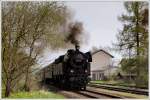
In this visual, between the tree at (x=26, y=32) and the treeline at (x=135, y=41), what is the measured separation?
5.19 feet

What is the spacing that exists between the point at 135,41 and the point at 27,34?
2.82 m

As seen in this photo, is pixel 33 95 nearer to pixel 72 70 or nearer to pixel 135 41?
pixel 135 41

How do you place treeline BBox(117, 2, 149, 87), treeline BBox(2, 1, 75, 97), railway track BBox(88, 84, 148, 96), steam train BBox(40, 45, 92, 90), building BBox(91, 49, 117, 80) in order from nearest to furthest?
treeline BBox(117, 2, 149, 87), railway track BBox(88, 84, 148, 96), building BBox(91, 49, 117, 80), treeline BBox(2, 1, 75, 97), steam train BBox(40, 45, 92, 90)

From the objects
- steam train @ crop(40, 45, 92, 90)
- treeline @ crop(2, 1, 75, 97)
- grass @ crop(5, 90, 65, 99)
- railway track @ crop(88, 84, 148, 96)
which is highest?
treeline @ crop(2, 1, 75, 97)

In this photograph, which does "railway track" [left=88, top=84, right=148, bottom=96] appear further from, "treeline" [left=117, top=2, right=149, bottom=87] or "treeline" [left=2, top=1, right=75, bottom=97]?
"treeline" [left=2, top=1, right=75, bottom=97]

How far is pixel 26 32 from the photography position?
1024 cm

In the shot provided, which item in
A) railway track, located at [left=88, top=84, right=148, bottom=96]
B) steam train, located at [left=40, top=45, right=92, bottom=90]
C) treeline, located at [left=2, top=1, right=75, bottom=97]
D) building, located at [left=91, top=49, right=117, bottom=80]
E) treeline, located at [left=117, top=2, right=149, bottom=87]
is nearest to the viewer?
treeline, located at [left=117, top=2, right=149, bottom=87]

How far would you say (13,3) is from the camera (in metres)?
9.80

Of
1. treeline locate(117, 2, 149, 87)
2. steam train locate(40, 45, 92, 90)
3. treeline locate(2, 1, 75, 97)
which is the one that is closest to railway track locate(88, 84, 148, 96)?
treeline locate(117, 2, 149, 87)

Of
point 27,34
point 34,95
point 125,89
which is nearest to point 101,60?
point 125,89

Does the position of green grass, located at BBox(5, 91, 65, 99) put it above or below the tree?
below

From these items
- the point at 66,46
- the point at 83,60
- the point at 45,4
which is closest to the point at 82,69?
the point at 83,60


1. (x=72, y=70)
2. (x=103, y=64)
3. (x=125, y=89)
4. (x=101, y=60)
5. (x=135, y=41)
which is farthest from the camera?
(x=72, y=70)

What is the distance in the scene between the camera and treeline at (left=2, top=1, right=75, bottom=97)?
394 inches
